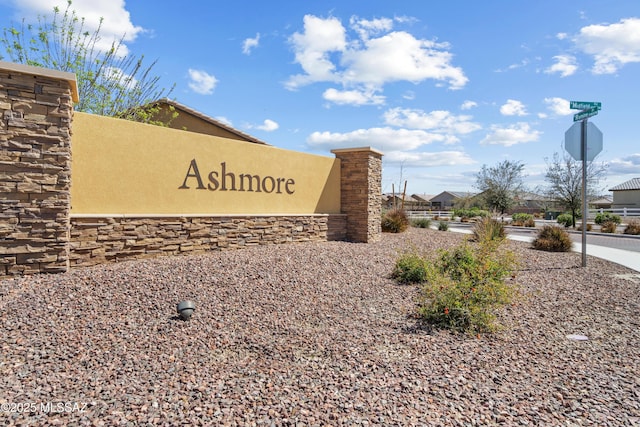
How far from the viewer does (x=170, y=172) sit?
800 cm

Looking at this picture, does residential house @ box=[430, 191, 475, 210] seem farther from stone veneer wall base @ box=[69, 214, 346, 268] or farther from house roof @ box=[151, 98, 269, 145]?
stone veneer wall base @ box=[69, 214, 346, 268]

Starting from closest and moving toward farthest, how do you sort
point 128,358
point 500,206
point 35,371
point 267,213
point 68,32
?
point 35,371 < point 128,358 < point 267,213 < point 68,32 < point 500,206

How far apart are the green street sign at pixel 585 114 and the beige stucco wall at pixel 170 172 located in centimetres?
711

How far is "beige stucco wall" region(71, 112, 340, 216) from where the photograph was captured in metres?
6.88

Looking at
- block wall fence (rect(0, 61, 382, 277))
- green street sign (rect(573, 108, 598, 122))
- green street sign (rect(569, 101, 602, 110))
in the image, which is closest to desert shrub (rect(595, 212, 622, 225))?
green street sign (rect(573, 108, 598, 122))

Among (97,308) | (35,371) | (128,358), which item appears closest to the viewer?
(35,371)

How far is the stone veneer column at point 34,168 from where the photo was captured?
556cm

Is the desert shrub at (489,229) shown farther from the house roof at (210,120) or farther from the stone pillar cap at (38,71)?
the stone pillar cap at (38,71)

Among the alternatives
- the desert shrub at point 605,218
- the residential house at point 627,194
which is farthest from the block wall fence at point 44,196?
the residential house at point 627,194

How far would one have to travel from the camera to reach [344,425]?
9.09ft

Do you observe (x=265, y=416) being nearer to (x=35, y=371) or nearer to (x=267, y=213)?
(x=35, y=371)

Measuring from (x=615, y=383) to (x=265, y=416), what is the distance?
3230 millimetres

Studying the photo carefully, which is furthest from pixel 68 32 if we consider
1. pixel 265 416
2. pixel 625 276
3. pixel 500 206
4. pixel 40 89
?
pixel 500 206

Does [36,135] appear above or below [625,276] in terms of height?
above
